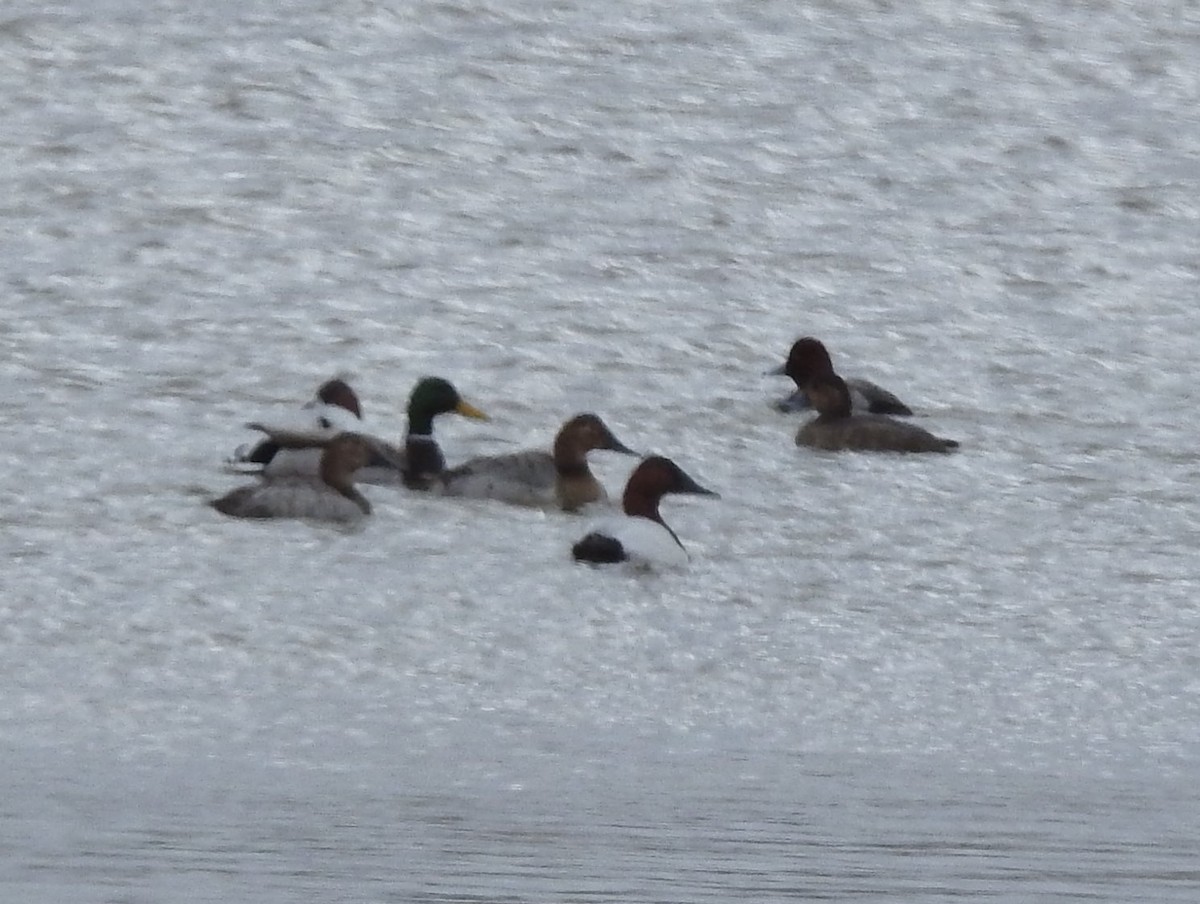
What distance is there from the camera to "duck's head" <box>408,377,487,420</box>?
47.4 ft

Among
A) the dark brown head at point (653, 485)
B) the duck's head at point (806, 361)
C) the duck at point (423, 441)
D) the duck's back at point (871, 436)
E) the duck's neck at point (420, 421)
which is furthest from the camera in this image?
the duck's head at point (806, 361)

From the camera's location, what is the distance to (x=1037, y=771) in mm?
8258

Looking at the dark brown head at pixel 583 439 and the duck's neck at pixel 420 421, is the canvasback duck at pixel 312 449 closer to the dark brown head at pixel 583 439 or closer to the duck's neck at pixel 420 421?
the duck's neck at pixel 420 421

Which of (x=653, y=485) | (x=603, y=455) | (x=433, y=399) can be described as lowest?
(x=603, y=455)

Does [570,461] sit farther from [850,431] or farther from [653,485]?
[850,431]

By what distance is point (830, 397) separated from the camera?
50.1 ft

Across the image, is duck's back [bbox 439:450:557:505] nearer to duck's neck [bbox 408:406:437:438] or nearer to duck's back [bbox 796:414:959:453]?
duck's neck [bbox 408:406:437:438]

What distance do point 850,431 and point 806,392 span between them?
93 cm

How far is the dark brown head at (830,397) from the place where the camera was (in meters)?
15.2

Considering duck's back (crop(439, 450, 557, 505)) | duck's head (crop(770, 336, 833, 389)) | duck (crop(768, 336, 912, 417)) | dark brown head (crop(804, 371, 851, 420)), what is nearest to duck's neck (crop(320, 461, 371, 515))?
duck's back (crop(439, 450, 557, 505))

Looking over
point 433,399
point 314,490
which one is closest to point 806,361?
point 433,399

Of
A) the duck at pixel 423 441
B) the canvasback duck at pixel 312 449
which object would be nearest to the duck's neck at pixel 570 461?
the duck at pixel 423 441

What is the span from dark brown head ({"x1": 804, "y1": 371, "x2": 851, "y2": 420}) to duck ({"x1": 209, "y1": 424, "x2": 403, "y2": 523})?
2.56 metres

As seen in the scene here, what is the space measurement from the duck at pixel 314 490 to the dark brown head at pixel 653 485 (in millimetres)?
1119
